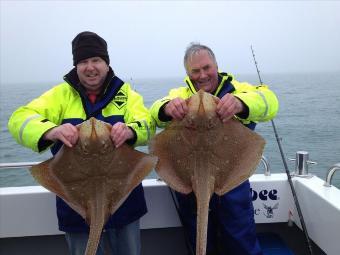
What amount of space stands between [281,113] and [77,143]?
2089 centimetres

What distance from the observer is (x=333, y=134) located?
52.0ft

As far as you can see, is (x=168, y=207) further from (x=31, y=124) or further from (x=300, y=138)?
(x=300, y=138)

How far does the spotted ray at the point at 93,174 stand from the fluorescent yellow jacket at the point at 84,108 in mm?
288

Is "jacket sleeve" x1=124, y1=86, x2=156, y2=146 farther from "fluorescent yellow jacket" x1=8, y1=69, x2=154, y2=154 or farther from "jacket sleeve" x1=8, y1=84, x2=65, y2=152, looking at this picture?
"jacket sleeve" x1=8, y1=84, x2=65, y2=152

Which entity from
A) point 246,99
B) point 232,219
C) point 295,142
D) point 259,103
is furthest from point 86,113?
point 295,142

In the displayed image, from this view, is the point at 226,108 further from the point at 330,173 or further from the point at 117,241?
the point at 330,173

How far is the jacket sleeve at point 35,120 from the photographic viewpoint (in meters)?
2.56

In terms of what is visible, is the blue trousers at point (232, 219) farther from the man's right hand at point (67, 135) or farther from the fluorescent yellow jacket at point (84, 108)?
the man's right hand at point (67, 135)

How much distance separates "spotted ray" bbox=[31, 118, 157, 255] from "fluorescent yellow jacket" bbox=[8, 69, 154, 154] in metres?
0.29

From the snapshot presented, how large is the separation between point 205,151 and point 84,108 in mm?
1109

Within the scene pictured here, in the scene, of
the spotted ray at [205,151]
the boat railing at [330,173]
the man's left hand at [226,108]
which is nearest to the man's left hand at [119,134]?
the spotted ray at [205,151]

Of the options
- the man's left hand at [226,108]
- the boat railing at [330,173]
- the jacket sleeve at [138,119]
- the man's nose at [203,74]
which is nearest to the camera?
the man's left hand at [226,108]

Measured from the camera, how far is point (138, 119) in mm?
Answer: 2838

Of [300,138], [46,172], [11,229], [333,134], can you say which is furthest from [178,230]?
[333,134]
